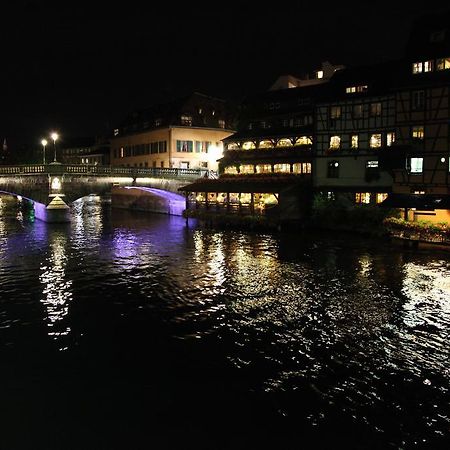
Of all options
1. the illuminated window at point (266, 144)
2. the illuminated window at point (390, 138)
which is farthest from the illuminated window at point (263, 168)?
the illuminated window at point (390, 138)

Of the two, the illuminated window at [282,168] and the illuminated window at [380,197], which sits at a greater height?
the illuminated window at [282,168]

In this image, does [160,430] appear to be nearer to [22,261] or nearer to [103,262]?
[103,262]

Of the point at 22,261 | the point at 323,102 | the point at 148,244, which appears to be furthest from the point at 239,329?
the point at 323,102

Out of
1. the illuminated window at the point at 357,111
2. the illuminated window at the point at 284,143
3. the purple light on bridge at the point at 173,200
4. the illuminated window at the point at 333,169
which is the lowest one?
the purple light on bridge at the point at 173,200

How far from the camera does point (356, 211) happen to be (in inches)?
2138

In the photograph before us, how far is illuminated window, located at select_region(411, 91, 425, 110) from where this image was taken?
51719 mm

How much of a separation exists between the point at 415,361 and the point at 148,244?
113 feet

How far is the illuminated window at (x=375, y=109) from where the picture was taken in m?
56.9

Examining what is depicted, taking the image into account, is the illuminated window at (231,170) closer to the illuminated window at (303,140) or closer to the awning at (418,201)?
the illuminated window at (303,140)

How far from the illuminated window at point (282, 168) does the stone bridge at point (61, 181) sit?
19.6 metres

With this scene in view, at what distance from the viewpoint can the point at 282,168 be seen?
2758 inches

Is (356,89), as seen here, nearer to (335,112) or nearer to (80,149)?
(335,112)

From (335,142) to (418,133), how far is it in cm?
1146

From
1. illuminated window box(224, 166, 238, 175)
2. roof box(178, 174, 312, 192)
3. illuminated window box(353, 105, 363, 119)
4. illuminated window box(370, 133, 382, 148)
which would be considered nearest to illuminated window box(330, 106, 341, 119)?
illuminated window box(353, 105, 363, 119)
